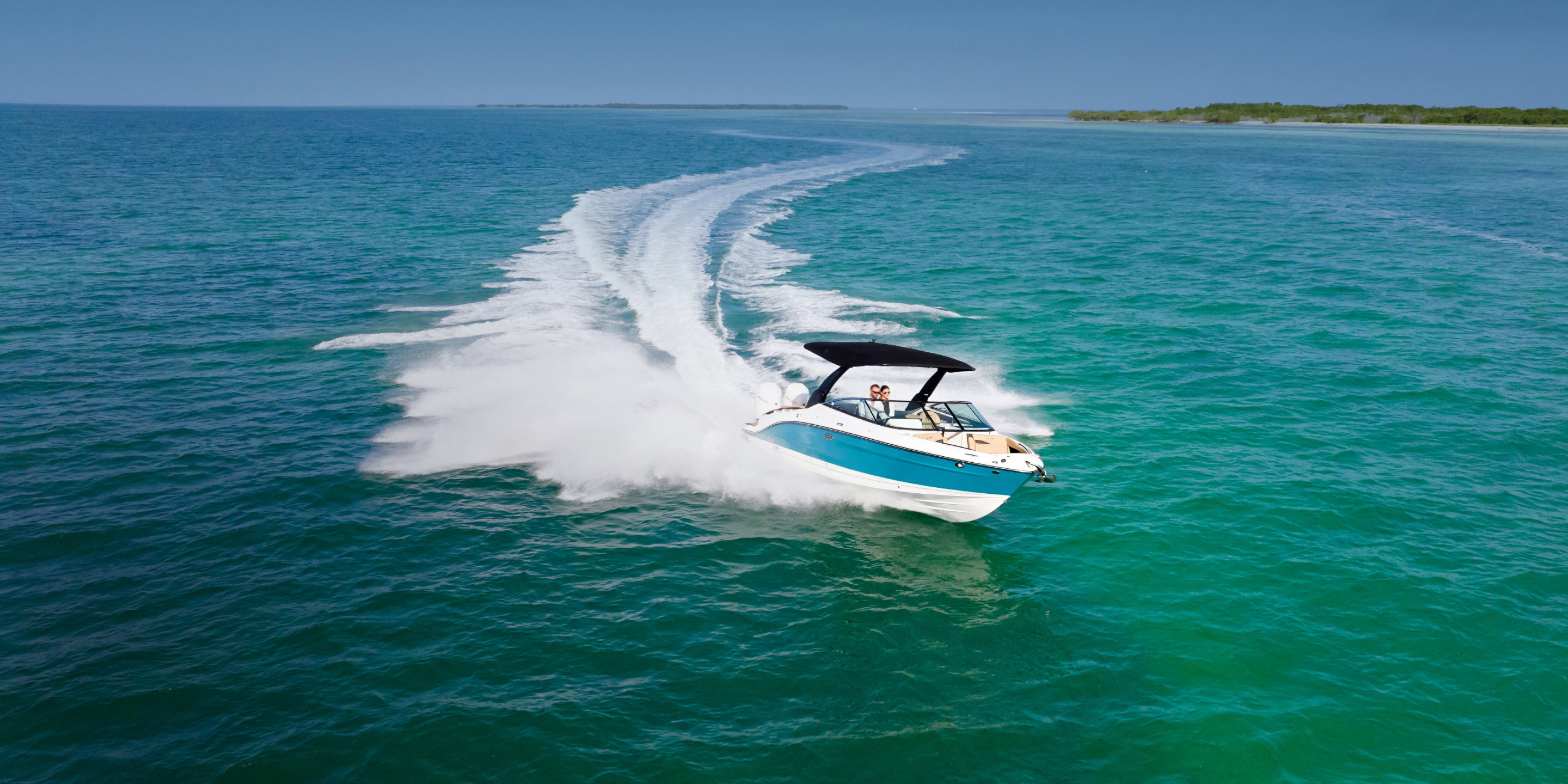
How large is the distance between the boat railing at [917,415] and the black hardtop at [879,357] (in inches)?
32.6

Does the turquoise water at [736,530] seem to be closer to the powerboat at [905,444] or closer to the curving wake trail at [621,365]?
the curving wake trail at [621,365]

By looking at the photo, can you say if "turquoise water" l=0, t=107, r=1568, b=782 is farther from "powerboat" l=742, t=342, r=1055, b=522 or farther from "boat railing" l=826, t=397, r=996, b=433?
"boat railing" l=826, t=397, r=996, b=433

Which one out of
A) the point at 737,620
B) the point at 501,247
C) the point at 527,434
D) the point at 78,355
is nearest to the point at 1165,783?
the point at 737,620

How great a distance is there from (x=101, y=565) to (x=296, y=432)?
6859mm

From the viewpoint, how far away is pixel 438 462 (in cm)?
2208

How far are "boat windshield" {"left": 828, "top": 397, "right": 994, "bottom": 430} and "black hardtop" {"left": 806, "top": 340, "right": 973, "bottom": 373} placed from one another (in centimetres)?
83

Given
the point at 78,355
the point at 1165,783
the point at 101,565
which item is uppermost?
the point at 78,355

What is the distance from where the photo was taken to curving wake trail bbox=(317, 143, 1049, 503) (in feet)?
72.7

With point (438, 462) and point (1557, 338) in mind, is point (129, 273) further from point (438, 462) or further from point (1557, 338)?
point (1557, 338)

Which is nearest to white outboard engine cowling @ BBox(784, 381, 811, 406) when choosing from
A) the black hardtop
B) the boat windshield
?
the black hardtop

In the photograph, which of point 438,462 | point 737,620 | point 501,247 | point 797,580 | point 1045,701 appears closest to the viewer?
point 1045,701

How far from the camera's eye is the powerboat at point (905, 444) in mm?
18922

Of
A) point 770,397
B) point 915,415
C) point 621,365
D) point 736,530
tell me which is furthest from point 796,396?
point 621,365

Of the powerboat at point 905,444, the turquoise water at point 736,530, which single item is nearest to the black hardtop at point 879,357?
the powerboat at point 905,444
